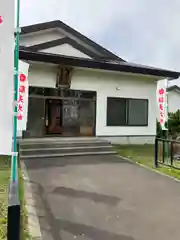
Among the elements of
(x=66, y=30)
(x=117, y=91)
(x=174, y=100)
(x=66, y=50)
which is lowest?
(x=117, y=91)

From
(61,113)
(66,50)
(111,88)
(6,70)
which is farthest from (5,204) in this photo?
(66,50)

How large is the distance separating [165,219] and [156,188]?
70.6 inches

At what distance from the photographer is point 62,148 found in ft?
35.7

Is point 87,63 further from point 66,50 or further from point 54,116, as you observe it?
point 66,50

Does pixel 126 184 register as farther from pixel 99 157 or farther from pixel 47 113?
pixel 47 113

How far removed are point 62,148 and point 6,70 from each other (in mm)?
7963

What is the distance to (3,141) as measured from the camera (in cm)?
311

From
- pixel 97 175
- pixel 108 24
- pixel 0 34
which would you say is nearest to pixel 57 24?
pixel 108 24

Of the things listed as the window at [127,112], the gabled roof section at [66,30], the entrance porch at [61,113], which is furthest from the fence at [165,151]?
the gabled roof section at [66,30]

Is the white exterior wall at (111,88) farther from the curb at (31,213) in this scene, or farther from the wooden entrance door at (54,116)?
the curb at (31,213)

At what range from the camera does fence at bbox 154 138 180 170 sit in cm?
802

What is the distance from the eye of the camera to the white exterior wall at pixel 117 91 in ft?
45.1

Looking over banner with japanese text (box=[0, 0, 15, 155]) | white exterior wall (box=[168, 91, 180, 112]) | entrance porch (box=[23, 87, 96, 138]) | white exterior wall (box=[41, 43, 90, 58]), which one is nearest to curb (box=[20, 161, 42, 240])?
banner with japanese text (box=[0, 0, 15, 155])

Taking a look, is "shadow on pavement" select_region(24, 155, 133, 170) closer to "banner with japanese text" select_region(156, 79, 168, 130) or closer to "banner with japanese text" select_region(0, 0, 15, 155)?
"banner with japanese text" select_region(156, 79, 168, 130)
